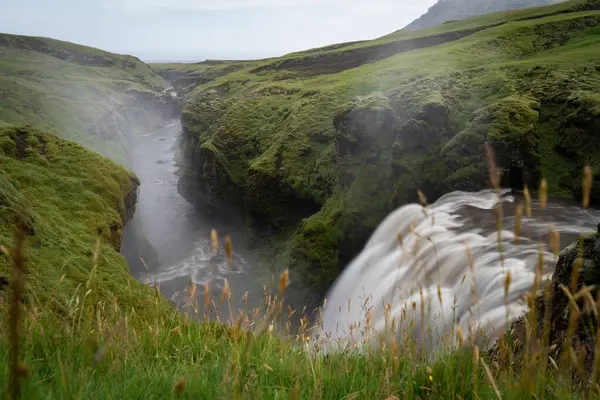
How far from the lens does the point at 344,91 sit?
3631 cm

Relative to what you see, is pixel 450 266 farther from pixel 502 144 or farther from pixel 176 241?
pixel 176 241

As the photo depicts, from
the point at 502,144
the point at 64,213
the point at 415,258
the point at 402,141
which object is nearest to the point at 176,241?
the point at 64,213

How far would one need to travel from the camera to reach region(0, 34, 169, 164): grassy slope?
46344mm

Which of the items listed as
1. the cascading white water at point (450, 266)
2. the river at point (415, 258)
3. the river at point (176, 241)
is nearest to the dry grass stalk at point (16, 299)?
the river at point (415, 258)

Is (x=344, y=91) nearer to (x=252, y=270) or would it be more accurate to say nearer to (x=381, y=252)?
(x=252, y=270)

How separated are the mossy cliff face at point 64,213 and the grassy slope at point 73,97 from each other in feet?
35.5

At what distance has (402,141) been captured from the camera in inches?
885

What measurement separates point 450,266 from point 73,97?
66.0 metres

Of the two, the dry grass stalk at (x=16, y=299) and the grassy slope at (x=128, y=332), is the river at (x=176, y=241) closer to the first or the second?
the grassy slope at (x=128, y=332)

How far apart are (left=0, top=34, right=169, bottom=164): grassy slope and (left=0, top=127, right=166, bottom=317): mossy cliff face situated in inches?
426

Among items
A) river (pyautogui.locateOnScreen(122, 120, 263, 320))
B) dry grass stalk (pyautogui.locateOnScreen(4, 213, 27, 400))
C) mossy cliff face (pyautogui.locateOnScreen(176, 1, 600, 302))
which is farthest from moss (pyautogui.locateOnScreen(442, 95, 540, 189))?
dry grass stalk (pyautogui.locateOnScreen(4, 213, 27, 400))

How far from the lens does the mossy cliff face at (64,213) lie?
9508mm

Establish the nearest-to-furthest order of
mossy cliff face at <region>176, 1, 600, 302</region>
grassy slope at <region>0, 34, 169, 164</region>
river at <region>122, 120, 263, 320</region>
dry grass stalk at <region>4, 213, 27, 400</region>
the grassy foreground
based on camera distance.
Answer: dry grass stalk at <region>4, 213, 27, 400</region>
the grassy foreground
mossy cliff face at <region>176, 1, 600, 302</region>
river at <region>122, 120, 263, 320</region>
grassy slope at <region>0, 34, 169, 164</region>

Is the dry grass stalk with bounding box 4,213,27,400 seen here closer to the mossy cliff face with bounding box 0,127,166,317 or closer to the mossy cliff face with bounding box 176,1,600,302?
the mossy cliff face with bounding box 0,127,166,317
